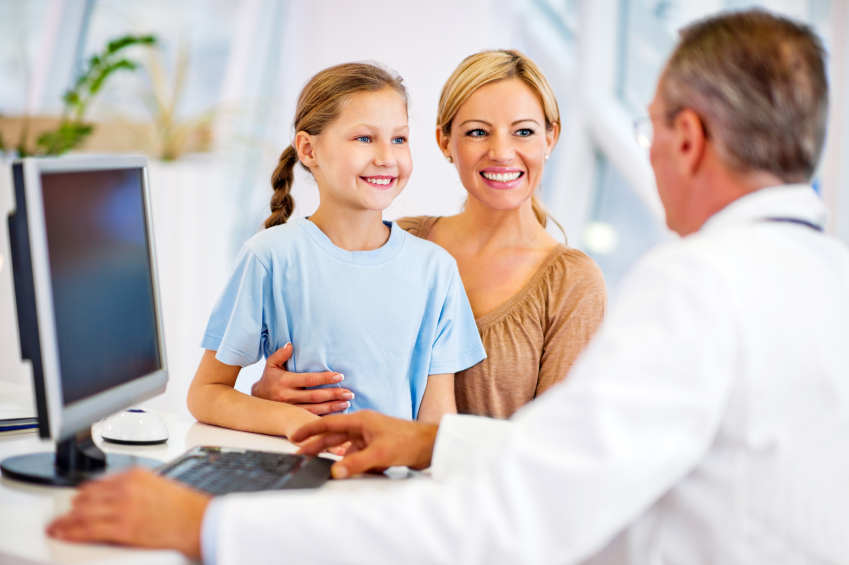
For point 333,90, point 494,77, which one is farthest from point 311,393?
point 494,77

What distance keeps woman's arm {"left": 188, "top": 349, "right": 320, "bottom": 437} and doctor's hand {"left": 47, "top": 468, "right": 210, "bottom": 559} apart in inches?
20.4

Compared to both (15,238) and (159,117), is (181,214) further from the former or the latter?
(15,238)

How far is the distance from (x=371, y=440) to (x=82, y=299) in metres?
0.50

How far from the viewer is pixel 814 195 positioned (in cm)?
104

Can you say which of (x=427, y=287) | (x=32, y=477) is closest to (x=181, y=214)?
(x=427, y=287)

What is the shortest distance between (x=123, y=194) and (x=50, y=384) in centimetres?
38

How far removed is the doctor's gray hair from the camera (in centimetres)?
98

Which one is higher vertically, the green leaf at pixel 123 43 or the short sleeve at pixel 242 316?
the green leaf at pixel 123 43

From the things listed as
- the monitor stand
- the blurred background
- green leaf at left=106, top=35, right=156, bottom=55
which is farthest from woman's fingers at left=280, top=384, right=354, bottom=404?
green leaf at left=106, top=35, right=156, bottom=55

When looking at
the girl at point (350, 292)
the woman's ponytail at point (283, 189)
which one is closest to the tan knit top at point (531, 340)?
the girl at point (350, 292)

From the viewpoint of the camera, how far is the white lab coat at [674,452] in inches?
31.7

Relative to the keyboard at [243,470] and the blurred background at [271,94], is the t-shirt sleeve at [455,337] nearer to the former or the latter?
the keyboard at [243,470]

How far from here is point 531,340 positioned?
72.4 inches

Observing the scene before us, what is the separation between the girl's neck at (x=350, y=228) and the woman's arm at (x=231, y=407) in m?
0.38
